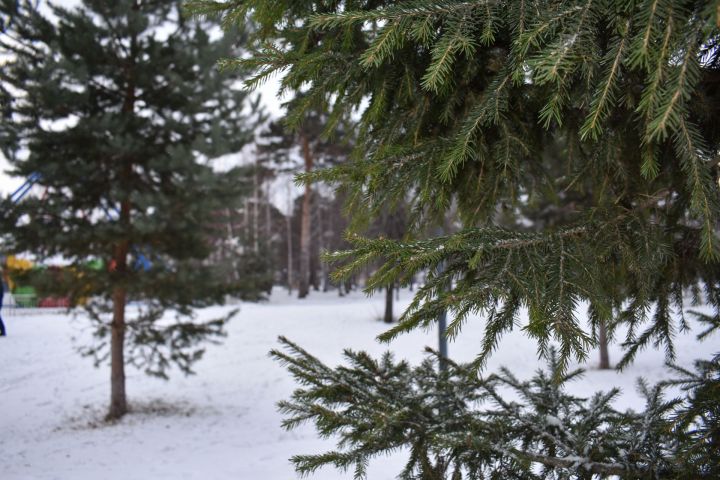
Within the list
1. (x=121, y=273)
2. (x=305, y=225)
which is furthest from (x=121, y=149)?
(x=305, y=225)

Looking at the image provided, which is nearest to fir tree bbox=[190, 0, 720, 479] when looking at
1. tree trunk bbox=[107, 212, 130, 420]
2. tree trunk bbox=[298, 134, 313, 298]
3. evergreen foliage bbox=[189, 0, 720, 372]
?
evergreen foliage bbox=[189, 0, 720, 372]

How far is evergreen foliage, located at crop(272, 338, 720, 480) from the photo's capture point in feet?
5.17

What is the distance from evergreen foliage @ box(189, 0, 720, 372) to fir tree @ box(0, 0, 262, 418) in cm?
539

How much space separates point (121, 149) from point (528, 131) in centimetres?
648

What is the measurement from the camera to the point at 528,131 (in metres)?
1.85

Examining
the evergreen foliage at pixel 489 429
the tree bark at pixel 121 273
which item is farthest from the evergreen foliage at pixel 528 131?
the tree bark at pixel 121 273

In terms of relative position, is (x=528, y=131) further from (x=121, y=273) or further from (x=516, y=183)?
(x=121, y=273)

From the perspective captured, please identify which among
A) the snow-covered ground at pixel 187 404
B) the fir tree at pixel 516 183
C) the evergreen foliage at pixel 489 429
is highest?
the fir tree at pixel 516 183

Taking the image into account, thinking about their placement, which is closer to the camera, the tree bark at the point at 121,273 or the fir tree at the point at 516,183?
the fir tree at the point at 516,183

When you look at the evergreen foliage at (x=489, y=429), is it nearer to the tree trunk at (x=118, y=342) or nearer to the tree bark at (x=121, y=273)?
the tree bark at (x=121, y=273)

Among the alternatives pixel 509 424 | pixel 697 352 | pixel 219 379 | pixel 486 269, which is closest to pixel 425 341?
pixel 219 379

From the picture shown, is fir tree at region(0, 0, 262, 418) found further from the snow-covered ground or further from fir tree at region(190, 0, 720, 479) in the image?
fir tree at region(190, 0, 720, 479)

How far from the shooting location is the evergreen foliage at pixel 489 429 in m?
1.58

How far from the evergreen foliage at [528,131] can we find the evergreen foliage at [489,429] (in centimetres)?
36
